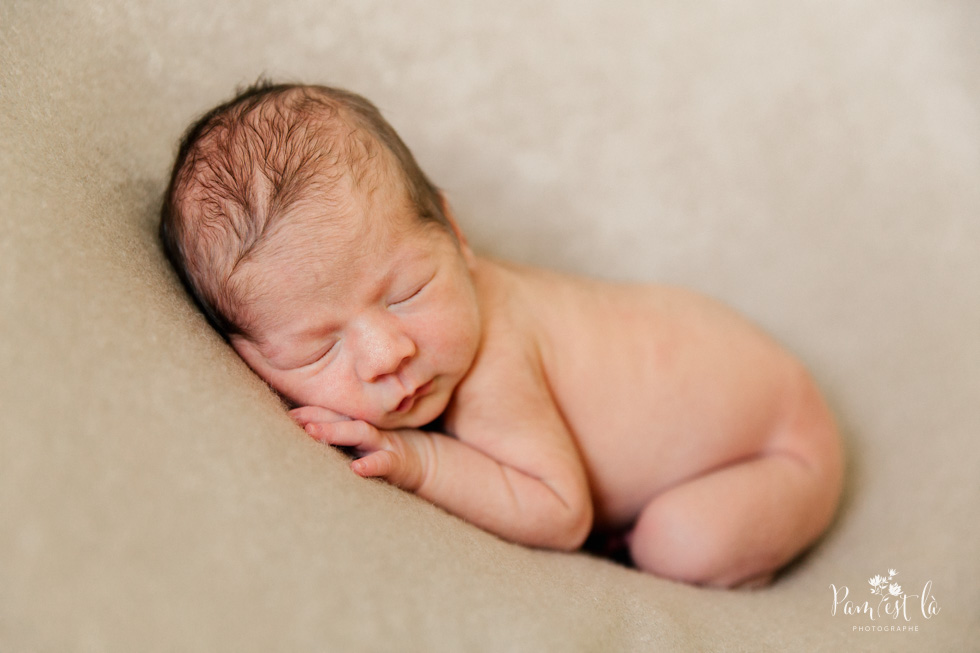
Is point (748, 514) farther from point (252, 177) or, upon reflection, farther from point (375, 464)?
point (252, 177)

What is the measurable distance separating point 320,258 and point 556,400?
445mm

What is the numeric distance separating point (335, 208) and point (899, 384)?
3.29 feet

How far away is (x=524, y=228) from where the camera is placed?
1.51 metres

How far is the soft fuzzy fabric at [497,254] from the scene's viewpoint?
621 millimetres

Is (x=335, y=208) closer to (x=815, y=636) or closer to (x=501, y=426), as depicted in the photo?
(x=501, y=426)

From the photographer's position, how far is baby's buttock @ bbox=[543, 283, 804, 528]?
1.18m

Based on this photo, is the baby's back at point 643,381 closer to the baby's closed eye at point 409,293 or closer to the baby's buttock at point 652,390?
the baby's buttock at point 652,390

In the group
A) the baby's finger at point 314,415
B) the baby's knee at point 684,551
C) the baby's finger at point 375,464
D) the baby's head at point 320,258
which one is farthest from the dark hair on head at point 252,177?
the baby's knee at point 684,551

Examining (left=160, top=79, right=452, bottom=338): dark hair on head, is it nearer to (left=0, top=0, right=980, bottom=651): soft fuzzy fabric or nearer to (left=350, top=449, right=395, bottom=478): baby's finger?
(left=0, top=0, right=980, bottom=651): soft fuzzy fabric

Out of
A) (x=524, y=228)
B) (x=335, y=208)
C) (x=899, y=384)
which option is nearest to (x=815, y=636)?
(x=899, y=384)

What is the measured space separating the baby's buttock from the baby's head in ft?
0.77

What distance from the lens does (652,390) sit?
1.20m

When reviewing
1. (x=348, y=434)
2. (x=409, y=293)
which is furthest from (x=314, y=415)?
(x=409, y=293)

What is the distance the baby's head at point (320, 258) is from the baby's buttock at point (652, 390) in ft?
0.77
